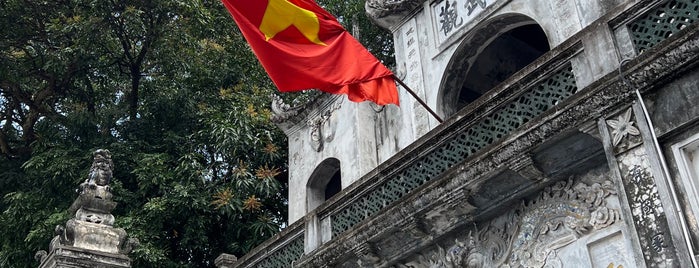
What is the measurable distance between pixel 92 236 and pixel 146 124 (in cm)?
785

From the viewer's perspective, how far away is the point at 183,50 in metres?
16.4

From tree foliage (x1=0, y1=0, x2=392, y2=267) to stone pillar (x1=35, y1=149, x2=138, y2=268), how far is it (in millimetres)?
3459

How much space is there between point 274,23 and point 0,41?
951 centimetres

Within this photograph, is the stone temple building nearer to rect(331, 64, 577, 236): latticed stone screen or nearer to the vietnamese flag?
rect(331, 64, 577, 236): latticed stone screen

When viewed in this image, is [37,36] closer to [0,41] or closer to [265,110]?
[0,41]

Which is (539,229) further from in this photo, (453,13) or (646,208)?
(453,13)

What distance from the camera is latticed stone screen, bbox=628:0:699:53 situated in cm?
572

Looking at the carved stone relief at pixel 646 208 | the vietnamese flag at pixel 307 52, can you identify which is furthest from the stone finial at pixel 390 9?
the carved stone relief at pixel 646 208

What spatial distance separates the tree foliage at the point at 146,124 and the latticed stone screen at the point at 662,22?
9197mm

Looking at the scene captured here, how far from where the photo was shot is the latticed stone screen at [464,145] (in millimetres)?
6738

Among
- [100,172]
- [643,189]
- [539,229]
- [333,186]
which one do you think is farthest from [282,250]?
[643,189]

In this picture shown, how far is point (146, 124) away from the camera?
1636 cm

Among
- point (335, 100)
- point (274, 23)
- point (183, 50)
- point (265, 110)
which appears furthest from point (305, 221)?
point (183, 50)

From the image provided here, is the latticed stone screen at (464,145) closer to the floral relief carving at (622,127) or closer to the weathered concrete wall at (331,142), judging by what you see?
the floral relief carving at (622,127)
